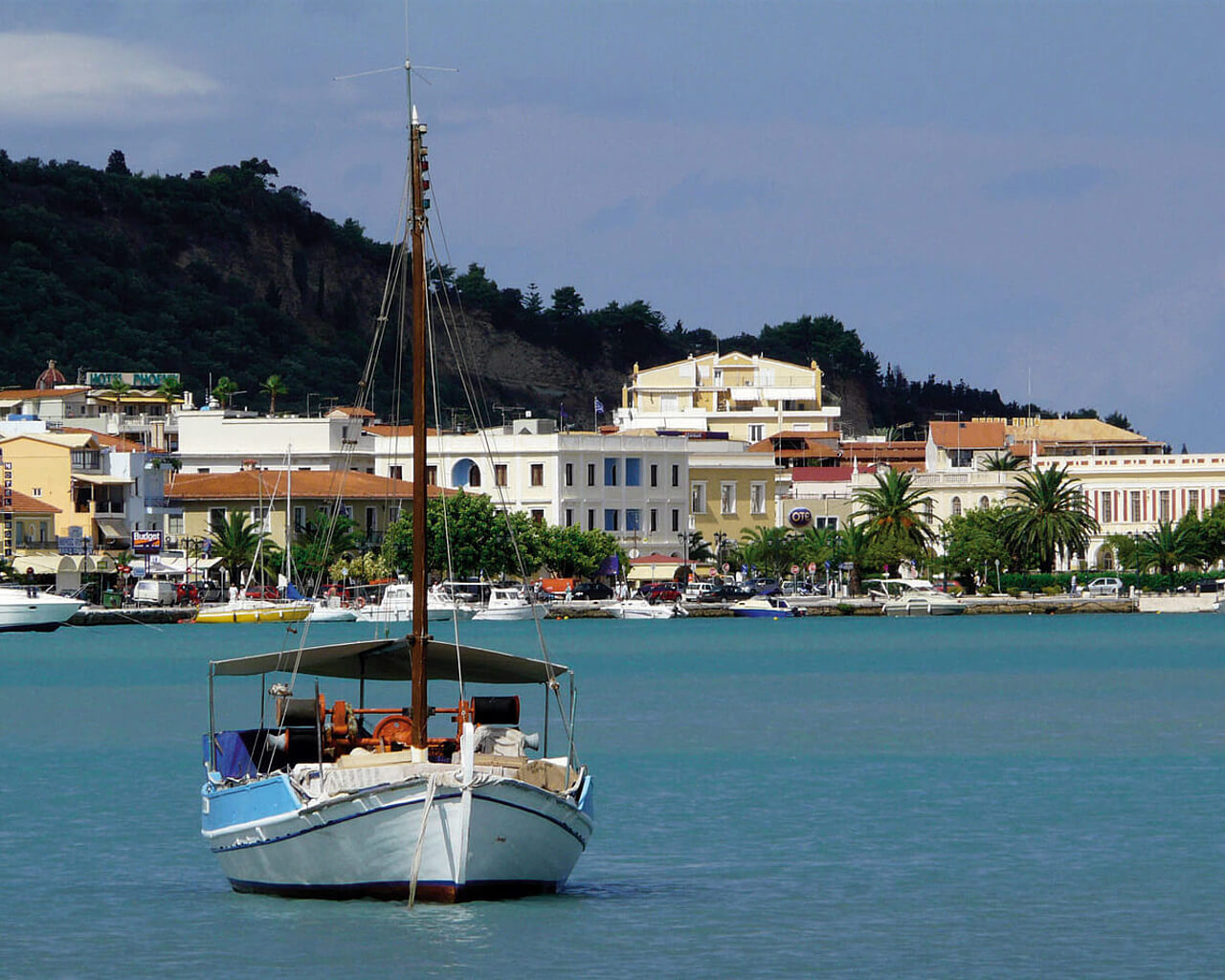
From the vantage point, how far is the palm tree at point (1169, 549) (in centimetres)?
12556

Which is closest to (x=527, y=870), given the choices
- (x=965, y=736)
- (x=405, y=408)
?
(x=965, y=736)

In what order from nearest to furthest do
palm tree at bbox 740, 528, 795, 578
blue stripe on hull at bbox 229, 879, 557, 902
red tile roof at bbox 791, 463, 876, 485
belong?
blue stripe on hull at bbox 229, 879, 557, 902, palm tree at bbox 740, 528, 795, 578, red tile roof at bbox 791, 463, 876, 485

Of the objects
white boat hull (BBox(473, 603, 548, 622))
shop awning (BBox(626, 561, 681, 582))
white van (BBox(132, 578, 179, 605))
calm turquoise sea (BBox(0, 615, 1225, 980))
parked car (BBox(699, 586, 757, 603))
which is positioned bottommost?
calm turquoise sea (BBox(0, 615, 1225, 980))

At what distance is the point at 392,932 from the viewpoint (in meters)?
24.1

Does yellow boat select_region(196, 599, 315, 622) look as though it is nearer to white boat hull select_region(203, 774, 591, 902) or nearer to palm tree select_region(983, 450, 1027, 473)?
palm tree select_region(983, 450, 1027, 473)

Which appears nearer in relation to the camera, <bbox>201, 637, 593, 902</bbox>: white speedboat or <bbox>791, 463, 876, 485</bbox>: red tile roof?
<bbox>201, 637, 593, 902</bbox>: white speedboat

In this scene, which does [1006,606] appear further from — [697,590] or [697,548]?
[697,548]

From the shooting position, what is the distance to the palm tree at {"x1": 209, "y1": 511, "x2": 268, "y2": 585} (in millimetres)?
116375

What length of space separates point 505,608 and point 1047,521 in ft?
94.3

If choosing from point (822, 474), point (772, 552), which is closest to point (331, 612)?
point (772, 552)

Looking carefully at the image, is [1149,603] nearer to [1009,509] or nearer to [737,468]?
[1009,509]

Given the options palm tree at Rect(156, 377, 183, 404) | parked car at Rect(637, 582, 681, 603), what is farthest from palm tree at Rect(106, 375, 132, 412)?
parked car at Rect(637, 582, 681, 603)

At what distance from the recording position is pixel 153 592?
11369 cm

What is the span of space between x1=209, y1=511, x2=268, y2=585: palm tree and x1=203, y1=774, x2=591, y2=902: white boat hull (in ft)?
299
